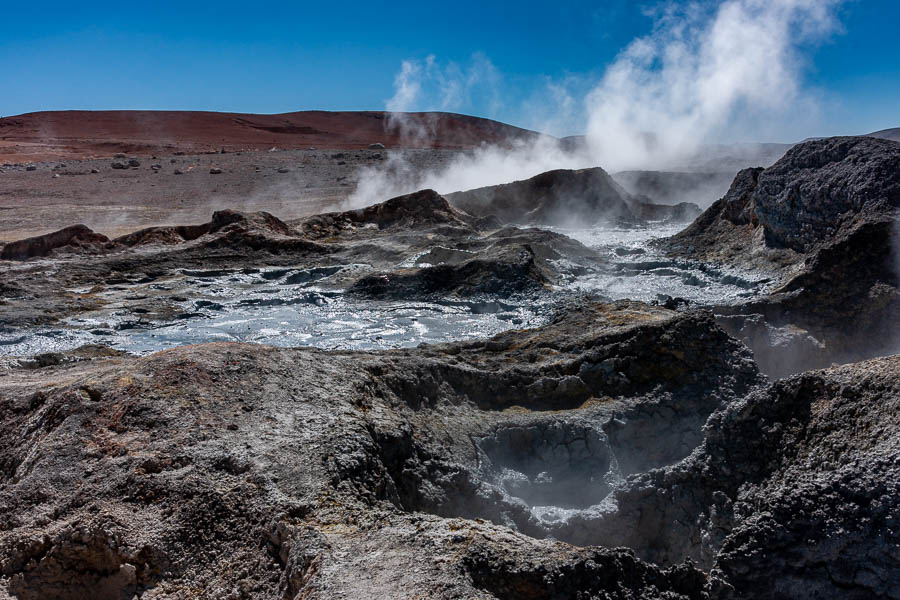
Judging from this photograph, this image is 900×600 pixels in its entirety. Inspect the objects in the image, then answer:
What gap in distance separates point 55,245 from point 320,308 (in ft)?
17.5

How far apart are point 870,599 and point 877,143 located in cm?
828

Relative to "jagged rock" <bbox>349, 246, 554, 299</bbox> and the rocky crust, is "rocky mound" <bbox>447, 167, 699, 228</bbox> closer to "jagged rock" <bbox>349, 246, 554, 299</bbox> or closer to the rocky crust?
"jagged rock" <bbox>349, 246, 554, 299</bbox>

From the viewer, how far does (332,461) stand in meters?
2.79

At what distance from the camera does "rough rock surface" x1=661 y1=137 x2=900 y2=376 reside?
6082 millimetres

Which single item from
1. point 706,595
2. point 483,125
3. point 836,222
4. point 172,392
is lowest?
point 706,595

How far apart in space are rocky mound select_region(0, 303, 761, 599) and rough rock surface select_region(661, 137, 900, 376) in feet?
6.99

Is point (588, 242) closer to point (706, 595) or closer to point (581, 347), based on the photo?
point (581, 347)

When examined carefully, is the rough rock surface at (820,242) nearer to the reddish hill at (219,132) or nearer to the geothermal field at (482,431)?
the geothermal field at (482,431)

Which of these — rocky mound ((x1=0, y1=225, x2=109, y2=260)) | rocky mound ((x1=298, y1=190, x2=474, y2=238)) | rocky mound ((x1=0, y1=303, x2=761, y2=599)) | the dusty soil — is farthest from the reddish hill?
rocky mound ((x1=0, y1=303, x2=761, y2=599))

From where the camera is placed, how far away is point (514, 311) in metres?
8.49

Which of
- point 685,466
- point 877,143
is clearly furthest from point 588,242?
point 685,466

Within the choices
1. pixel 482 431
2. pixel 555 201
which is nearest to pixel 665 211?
pixel 555 201

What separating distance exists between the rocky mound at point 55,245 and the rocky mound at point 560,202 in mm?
8625

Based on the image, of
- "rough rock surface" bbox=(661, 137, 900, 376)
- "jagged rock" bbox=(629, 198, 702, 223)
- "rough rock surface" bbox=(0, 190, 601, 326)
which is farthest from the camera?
"jagged rock" bbox=(629, 198, 702, 223)
